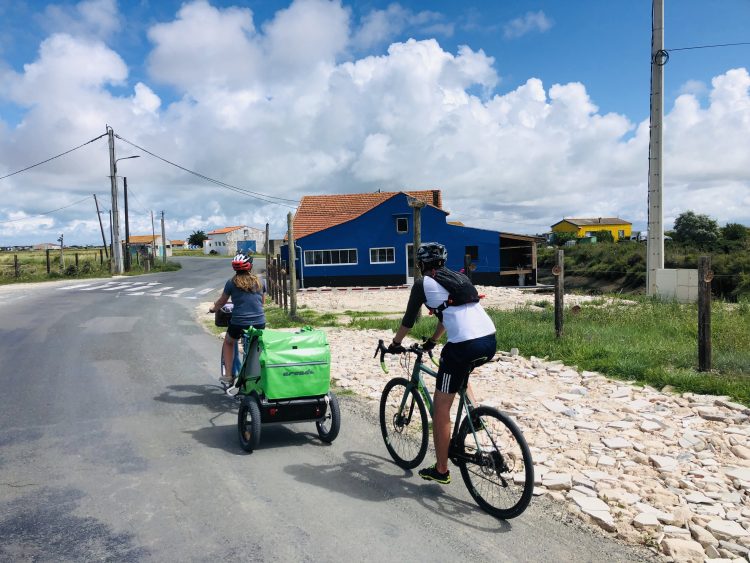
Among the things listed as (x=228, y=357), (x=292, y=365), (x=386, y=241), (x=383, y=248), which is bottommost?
(x=228, y=357)

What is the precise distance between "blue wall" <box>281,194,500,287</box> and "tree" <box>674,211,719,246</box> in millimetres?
24449

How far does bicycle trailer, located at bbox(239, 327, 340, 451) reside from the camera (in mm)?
5238

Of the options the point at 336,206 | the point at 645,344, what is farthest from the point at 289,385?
the point at 336,206

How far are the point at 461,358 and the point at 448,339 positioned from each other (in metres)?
0.19

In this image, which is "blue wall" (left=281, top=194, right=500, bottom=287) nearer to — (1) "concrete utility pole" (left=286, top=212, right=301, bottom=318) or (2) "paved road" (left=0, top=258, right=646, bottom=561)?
(1) "concrete utility pole" (left=286, top=212, right=301, bottom=318)

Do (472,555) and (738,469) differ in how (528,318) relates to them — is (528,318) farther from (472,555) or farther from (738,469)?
(472,555)

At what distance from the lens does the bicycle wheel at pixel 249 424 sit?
5246mm

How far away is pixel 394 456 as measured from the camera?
201 inches

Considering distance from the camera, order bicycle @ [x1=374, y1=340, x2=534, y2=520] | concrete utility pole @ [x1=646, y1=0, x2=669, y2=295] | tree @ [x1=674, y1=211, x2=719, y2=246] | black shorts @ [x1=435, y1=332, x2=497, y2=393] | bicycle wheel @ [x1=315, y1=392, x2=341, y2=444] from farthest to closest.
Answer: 1. tree @ [x1=674, y1=211, x2=719, y2=246]
2. concrete utility pole @ [x1=646, y1=0, x2=669, y2=295]
3. bicycle wheel @ [x1=315, y1=392, x2=341, y2=444]
4. black shorts @ [x1=435, y1=332, x2=497, y2=393]
5. bicycle @ [x1=374, y1=340, x2=534, y2=520]

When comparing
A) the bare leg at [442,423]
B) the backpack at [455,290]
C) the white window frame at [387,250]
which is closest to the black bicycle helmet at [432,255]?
the backpack at [455,290]

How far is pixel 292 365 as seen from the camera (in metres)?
5.27

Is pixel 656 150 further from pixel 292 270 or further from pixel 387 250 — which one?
pixel 387 250

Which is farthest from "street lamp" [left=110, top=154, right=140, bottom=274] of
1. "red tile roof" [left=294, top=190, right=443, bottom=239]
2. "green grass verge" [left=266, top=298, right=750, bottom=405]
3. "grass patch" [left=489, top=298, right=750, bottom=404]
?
"grass patch" [left=489, top=298, right=750, bottom=404]

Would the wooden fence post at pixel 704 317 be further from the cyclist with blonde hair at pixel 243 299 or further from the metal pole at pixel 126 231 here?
the metal pole at pixel 126 231
